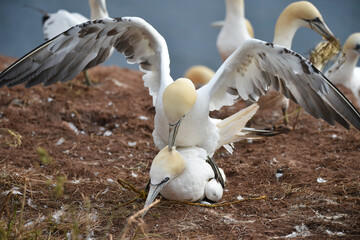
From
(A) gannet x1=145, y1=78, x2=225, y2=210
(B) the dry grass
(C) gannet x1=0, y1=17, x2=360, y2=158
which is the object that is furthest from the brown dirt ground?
(C) gannet x1=0, y1=17, x2=360, y2=158

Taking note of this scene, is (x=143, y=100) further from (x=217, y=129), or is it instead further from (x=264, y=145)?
(x=217, y=129)

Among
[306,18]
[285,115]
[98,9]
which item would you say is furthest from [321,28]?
[98,9]

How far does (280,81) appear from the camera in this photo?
3.31 meters

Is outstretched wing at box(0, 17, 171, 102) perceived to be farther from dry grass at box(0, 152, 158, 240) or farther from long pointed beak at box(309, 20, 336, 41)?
long pointed beak at box(309, 20, 336, 41)

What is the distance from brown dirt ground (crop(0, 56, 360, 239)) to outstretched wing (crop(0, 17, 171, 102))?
0.69m

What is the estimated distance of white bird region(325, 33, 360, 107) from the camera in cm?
568

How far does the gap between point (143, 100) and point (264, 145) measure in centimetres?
177

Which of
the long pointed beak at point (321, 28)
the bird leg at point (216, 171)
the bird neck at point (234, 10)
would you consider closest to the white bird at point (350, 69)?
the long pointed beak at point (321, 28)

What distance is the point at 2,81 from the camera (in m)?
3.29

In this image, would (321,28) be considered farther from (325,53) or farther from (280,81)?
(280,81)

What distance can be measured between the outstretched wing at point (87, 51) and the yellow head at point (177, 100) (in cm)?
39

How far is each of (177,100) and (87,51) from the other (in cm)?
91

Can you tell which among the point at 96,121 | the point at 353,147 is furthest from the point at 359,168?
the point at 96,121

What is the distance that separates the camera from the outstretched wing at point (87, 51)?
327cm
